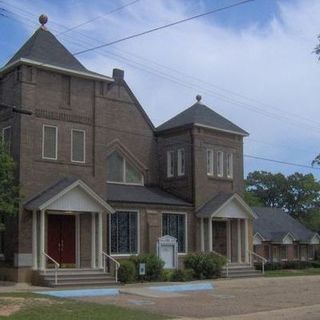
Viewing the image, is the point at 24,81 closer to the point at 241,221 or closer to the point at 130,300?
the point at 130,300

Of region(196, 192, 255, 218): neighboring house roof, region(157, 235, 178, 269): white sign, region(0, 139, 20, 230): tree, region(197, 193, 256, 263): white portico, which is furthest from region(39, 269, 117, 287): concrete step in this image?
region(197, 193, 256, 263): white portico

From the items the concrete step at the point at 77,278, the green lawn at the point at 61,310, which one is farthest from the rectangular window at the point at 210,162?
the green lawn at the point at 61,310

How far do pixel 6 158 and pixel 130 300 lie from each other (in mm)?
7695

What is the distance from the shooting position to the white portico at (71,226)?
100 ft

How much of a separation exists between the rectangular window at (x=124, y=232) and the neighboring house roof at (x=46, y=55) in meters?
7.26

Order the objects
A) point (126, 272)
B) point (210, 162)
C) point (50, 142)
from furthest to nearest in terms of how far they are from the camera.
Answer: point (210, 162), point (126, 272), point (50, 142)

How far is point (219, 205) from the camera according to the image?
1524 inches

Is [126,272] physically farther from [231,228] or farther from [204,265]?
[231,228]

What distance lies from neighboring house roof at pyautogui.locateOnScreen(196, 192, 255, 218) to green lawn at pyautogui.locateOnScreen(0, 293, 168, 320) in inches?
671

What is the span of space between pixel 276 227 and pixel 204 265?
30266 millimetres

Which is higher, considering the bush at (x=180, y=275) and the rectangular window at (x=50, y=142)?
the rectangular window at (x=50, y=142)

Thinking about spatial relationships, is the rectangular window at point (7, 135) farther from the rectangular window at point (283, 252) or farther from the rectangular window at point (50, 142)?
the rectangular window at point (283, 252)

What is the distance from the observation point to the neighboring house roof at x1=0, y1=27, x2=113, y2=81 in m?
31.8

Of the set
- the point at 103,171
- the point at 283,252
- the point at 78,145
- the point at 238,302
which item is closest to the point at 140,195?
the point at 103,171
